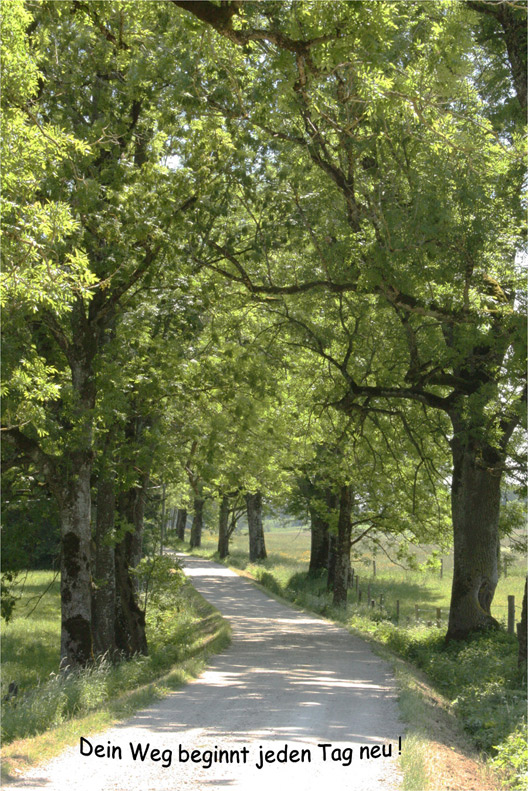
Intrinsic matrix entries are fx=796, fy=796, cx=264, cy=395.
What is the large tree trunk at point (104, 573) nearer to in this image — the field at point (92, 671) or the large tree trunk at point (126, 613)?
the field at point (92, 671)

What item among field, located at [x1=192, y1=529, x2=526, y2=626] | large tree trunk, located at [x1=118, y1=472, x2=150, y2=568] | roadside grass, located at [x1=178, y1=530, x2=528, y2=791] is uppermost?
large tree trunk, located at [x1=118, y1=472, x2=150, y2=568]

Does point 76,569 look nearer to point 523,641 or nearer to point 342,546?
point 523,641

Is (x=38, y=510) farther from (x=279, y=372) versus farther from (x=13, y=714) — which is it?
(x=279, y=372)

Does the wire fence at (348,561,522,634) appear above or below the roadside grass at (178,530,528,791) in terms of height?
below

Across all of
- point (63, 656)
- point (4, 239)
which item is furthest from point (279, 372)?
point (4, 239)

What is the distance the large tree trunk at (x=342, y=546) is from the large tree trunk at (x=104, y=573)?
1358 centimetres

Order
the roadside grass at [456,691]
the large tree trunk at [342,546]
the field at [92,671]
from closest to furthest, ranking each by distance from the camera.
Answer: the roadside grass at [456,691] → the field at [92,671] → the large tree trunk at [342,546]

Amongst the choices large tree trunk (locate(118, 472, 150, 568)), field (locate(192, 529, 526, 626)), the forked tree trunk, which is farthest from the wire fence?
the forked tree trunk

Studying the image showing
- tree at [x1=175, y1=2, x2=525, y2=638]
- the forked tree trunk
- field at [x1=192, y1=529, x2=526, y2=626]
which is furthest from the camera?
field at [x1=192, y1=529, x2=526, y2=626]

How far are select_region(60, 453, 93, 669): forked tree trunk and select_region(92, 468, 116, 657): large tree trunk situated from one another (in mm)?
1644

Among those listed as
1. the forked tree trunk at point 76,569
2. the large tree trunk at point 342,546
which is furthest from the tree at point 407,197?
the large tree trunk at point 342,546

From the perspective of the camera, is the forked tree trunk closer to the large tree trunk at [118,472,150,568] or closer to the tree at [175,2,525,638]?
Answer: the large tree trunk at [118,472,150,568]

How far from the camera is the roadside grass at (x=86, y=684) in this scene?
816cm

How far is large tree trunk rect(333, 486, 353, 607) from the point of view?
91.7 ft
